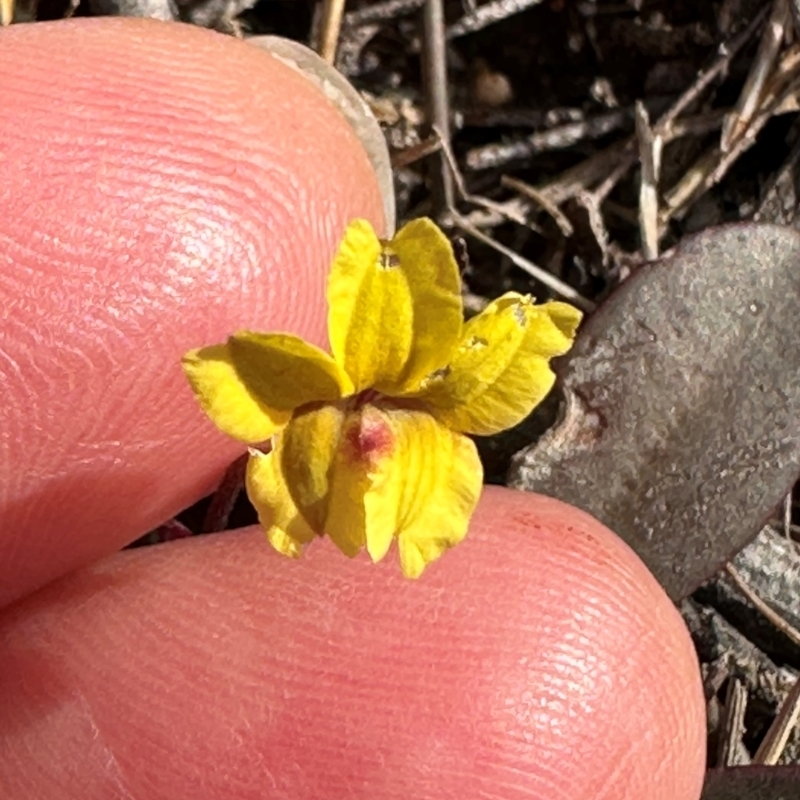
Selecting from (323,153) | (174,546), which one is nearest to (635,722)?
(174,546)

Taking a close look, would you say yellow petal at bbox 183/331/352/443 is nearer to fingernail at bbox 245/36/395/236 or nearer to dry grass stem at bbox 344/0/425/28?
fingernail at bbox 245/36/395/236

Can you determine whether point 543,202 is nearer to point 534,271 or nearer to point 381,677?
point 534,271

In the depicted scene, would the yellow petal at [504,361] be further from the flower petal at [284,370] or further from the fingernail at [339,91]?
the fingernail at [339,91]

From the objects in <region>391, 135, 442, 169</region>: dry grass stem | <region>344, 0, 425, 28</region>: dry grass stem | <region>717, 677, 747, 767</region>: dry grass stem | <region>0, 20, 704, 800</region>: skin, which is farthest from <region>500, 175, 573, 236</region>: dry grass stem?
<region>717, 677, 747, 767</region>: dry grass stem

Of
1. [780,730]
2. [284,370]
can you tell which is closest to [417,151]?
[284,370]

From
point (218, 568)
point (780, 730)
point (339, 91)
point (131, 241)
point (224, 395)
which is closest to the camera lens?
point (224, 395)

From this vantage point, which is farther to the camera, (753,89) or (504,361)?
(753,89)
